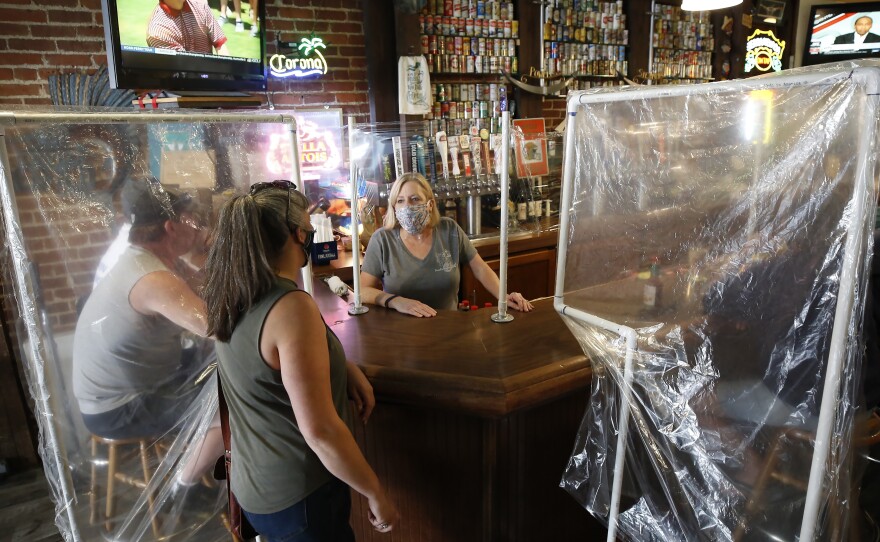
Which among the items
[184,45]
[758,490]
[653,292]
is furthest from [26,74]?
[758,490]

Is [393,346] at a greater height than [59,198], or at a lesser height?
lesser

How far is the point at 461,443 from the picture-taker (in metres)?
1.58

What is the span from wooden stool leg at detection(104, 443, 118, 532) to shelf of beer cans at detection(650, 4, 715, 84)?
562 cm

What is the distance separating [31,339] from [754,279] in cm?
162

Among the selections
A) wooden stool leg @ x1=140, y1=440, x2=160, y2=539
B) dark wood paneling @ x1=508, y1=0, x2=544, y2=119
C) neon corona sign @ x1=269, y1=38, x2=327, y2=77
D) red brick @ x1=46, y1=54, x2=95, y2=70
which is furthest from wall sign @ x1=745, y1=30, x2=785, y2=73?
wooden stool leg @ x1=140, y1=440, x2=160, y2=539

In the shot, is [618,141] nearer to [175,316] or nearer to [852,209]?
[852,209]

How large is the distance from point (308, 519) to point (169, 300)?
663mm

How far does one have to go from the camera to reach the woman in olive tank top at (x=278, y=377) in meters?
1.17

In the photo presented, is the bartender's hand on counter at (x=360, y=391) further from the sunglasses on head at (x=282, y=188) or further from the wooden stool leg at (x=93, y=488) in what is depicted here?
the wooden stool leg at (x=93, y=488)

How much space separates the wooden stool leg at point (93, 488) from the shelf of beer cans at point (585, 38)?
176 inches

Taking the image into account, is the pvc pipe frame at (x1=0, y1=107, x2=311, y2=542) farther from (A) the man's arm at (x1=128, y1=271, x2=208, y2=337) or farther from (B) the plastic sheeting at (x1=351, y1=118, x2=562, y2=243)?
(B) the plastic sheeting at (x1=351, y1=118, x2=562, y2=243)

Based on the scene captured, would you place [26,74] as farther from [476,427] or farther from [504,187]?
[476,427]

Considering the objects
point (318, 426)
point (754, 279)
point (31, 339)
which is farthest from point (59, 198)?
point (754, 279)

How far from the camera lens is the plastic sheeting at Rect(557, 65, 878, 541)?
3.20 ft
